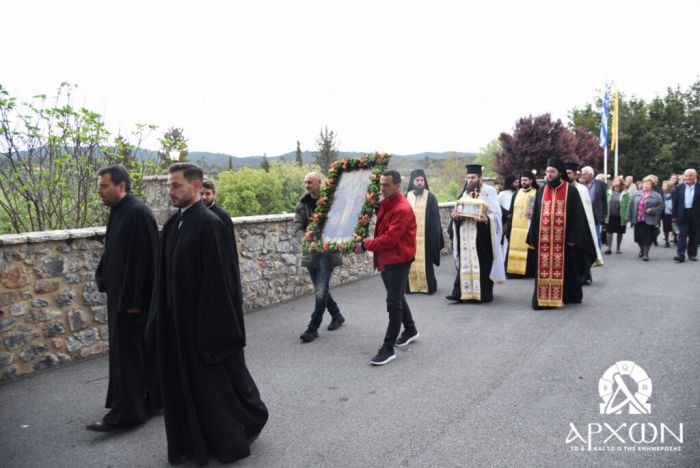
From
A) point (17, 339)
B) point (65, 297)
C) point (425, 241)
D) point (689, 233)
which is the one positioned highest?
point (65, 297)

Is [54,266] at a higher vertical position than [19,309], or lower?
higher

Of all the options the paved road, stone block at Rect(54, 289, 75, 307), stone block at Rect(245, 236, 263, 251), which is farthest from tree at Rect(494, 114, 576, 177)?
stone block at Rect(54, 289, 75, 307)

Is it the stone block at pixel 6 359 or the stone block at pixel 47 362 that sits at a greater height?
the stone block at pixel 6 359

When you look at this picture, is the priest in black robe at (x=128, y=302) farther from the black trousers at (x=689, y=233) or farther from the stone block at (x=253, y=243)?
the black trousers at (x=689, y=233)

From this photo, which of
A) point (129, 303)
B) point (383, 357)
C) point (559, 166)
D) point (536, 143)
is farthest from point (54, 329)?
point (536, 143)

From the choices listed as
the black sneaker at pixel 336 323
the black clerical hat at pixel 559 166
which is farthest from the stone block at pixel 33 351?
the black clerical hat at pixel 559 166

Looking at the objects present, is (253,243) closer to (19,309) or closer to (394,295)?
A: (394,295)

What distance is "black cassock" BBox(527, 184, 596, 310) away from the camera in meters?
8.11

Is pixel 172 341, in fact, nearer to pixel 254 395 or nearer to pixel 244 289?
pixel 254 395

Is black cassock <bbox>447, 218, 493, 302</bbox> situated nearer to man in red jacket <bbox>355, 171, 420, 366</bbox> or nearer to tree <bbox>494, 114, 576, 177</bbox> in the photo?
man in red jacket <bbox>355, 171, 420, 366</bbox>

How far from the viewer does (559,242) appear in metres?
8.26

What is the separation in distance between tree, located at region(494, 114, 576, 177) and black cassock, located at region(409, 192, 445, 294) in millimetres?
25154

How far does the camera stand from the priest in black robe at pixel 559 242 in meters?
8.11

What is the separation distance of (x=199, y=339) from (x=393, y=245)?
2612 mm
